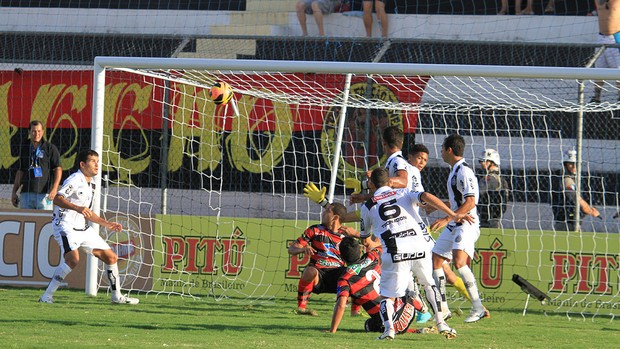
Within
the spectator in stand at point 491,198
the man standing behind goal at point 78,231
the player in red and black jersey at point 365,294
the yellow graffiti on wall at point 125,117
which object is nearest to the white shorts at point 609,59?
the spectator in stand at point 491,198

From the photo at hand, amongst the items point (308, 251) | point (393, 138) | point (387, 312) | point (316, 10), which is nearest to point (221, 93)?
point (308, 251)

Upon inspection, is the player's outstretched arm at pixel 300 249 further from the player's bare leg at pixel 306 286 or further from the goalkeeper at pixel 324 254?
the player's bare leg at pixel 306 286

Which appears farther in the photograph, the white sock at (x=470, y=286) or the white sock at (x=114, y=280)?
the white sock at (x=114, y=280)

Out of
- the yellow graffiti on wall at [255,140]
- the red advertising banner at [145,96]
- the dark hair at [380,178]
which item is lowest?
the dark hair at [380,178]

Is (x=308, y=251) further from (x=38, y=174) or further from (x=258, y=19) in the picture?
(x=258, y=19)

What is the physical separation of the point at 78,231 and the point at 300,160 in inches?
161

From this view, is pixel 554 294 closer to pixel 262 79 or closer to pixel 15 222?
pixel 262 79

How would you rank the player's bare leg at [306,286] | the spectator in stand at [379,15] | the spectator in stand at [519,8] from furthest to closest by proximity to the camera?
the spectator in stand at [379,15] < the spectator in stand at [519,8] < the player's bare leg at [306,286]

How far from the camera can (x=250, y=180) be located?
1491 cm

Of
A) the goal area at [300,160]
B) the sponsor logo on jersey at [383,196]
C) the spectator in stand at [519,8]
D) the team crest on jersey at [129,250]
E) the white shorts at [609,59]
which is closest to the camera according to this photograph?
the sponsor logo on jersey at [383,196]

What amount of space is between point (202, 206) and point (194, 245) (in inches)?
58.5

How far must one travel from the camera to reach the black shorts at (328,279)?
1138 cm

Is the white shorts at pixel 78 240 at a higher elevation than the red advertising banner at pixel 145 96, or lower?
lower

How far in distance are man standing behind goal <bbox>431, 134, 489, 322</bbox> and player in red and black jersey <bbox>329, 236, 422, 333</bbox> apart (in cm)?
94
